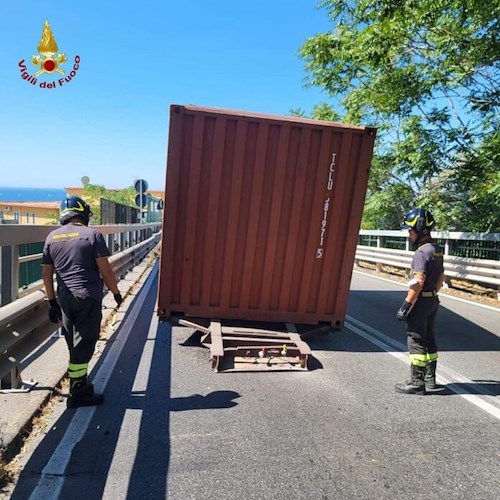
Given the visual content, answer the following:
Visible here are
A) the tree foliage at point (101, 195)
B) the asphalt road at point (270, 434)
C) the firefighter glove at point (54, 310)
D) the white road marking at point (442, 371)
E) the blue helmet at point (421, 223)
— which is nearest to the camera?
the asphalt road at point (270, 434)

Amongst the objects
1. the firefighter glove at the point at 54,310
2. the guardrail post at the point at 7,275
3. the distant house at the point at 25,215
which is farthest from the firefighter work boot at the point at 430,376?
the distant house at the point at 25,215

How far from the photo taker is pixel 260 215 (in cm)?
596

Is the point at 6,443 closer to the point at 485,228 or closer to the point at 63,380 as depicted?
the point at 63,380

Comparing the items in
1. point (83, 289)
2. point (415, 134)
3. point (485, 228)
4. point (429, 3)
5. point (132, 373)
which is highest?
point (429, 3)

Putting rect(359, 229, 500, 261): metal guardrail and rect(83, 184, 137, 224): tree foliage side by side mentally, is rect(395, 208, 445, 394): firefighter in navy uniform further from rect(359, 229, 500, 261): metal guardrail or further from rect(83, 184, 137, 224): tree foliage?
rect(83, 184, 137, 224): tree foliage

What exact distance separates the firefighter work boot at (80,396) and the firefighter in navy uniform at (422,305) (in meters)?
2.96

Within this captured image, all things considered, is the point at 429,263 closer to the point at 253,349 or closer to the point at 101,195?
the point at 253,349

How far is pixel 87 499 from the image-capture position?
9.12ft

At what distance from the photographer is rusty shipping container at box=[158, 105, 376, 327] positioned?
5.69m

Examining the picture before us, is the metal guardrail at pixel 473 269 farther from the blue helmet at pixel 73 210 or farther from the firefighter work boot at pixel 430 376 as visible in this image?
the blue helmet at pixel 73 210

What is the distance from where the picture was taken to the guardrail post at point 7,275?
13.8 feet

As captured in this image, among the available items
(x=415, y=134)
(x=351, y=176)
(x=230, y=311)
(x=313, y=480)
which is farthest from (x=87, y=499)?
(x=415, y=134)

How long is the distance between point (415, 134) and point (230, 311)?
25.2 ft

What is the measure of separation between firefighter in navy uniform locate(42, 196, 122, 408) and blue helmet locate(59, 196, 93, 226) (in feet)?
0.30
